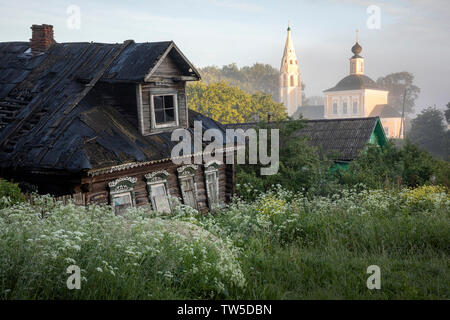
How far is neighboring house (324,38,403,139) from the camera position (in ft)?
254

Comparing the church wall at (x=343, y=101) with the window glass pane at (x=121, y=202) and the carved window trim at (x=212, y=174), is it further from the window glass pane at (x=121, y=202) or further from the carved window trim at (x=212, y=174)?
the window glass pane at (x=121, y=202)

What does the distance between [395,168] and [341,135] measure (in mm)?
5565

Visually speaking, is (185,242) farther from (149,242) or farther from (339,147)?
(339,147)

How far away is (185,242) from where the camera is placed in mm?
6320

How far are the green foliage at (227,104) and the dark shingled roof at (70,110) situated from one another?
26.8 meters

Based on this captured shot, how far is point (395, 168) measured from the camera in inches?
765

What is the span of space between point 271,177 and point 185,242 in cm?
1253

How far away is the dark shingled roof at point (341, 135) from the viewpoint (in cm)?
2325

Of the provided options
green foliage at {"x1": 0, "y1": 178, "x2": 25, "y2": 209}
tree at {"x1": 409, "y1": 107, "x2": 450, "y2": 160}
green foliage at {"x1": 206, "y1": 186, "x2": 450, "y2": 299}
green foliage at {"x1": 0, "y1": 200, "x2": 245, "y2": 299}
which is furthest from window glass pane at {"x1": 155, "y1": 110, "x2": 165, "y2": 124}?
tree at {"x1": 409, "y1": 107, "x2": 450, "y2": 160}

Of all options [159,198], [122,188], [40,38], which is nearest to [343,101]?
[40,38]

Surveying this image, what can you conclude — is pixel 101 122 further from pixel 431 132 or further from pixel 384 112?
pixel 384 112

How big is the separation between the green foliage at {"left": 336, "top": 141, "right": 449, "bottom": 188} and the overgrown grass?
32.1 ft
